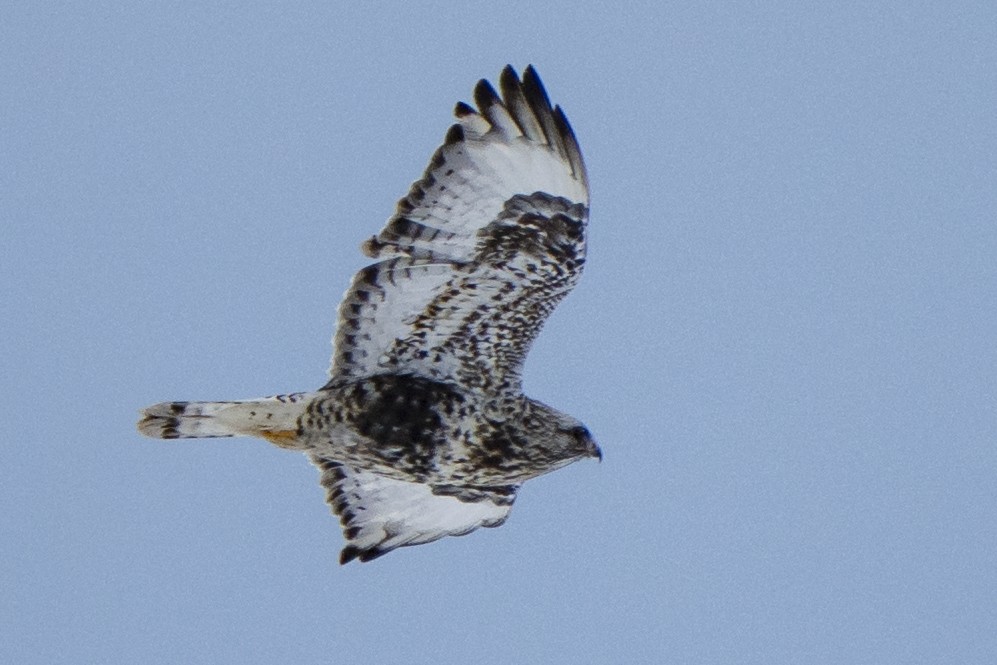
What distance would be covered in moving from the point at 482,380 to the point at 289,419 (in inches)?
37.0

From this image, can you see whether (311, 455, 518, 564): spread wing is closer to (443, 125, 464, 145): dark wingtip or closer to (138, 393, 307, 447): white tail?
(138, 393, 307, 447): white tail

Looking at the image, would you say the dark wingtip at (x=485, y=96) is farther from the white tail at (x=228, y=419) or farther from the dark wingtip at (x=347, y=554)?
the dark wingtip at (x=347, y=554)

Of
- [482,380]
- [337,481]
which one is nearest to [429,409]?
[482,380]

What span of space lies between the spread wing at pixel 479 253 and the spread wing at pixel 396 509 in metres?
0.99

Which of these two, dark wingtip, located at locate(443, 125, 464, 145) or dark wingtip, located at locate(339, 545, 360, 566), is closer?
dark wingtip, located at locate(443, 125, 464, 145)

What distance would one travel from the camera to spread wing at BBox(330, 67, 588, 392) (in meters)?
8.80

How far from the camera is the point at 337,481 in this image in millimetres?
9859

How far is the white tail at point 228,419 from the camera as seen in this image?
9.03 meters

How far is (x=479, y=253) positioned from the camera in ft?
29.1

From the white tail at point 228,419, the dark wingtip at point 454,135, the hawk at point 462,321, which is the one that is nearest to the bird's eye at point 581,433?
the hawk at point 462,321

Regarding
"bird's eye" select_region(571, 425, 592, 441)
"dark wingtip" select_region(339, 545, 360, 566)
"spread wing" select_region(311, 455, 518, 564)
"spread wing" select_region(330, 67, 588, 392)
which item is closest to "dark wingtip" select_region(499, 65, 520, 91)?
"spread wing" select_region(330, 67, 588, 392)

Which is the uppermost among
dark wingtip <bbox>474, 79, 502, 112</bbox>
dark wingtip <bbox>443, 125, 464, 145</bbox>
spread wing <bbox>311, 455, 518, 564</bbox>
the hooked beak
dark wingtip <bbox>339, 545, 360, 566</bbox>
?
dark wingtip <bbox>474, 79, 502, 112</bbox>

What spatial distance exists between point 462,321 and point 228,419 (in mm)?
1220

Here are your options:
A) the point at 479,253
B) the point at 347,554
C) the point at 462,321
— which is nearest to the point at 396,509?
the point at 347,554
